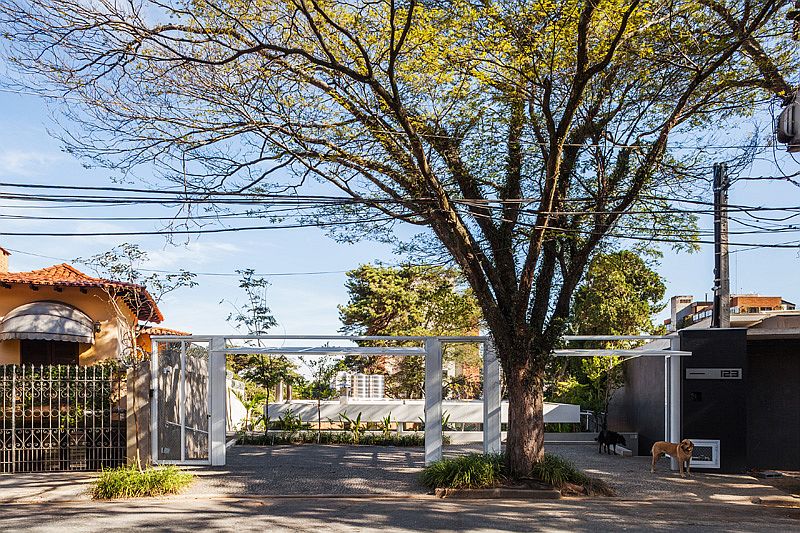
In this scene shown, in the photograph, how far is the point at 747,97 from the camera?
1460cm

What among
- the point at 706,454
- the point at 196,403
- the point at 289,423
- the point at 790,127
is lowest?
the point at 289,423

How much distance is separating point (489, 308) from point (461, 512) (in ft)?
12.1

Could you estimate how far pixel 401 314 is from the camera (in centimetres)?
3145

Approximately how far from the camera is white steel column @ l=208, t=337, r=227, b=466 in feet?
53.4

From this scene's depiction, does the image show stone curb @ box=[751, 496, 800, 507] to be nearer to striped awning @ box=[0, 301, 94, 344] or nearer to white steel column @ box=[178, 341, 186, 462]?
white steel column @ box=[178, 341, 186, 462]

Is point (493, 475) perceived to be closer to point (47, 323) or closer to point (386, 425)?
point (386, 425)

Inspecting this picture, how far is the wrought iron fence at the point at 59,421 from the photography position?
51.5ft

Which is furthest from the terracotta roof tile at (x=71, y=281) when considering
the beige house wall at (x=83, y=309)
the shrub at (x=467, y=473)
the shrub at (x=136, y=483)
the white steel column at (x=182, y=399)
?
the shrub at (x=467, y=473)

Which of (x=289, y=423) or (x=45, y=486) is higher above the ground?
(x=45, y=486)

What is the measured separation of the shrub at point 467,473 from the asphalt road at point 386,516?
56 cm

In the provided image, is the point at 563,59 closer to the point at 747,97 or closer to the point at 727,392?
the point at 747,97

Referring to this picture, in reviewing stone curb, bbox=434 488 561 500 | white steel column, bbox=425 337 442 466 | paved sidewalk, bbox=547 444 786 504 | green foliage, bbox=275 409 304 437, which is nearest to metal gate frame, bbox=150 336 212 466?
white steel column, bbox=425 337 442 466

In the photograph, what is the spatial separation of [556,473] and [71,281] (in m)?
11.9

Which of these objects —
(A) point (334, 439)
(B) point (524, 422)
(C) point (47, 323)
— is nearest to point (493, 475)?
(B) point (524, 422)
